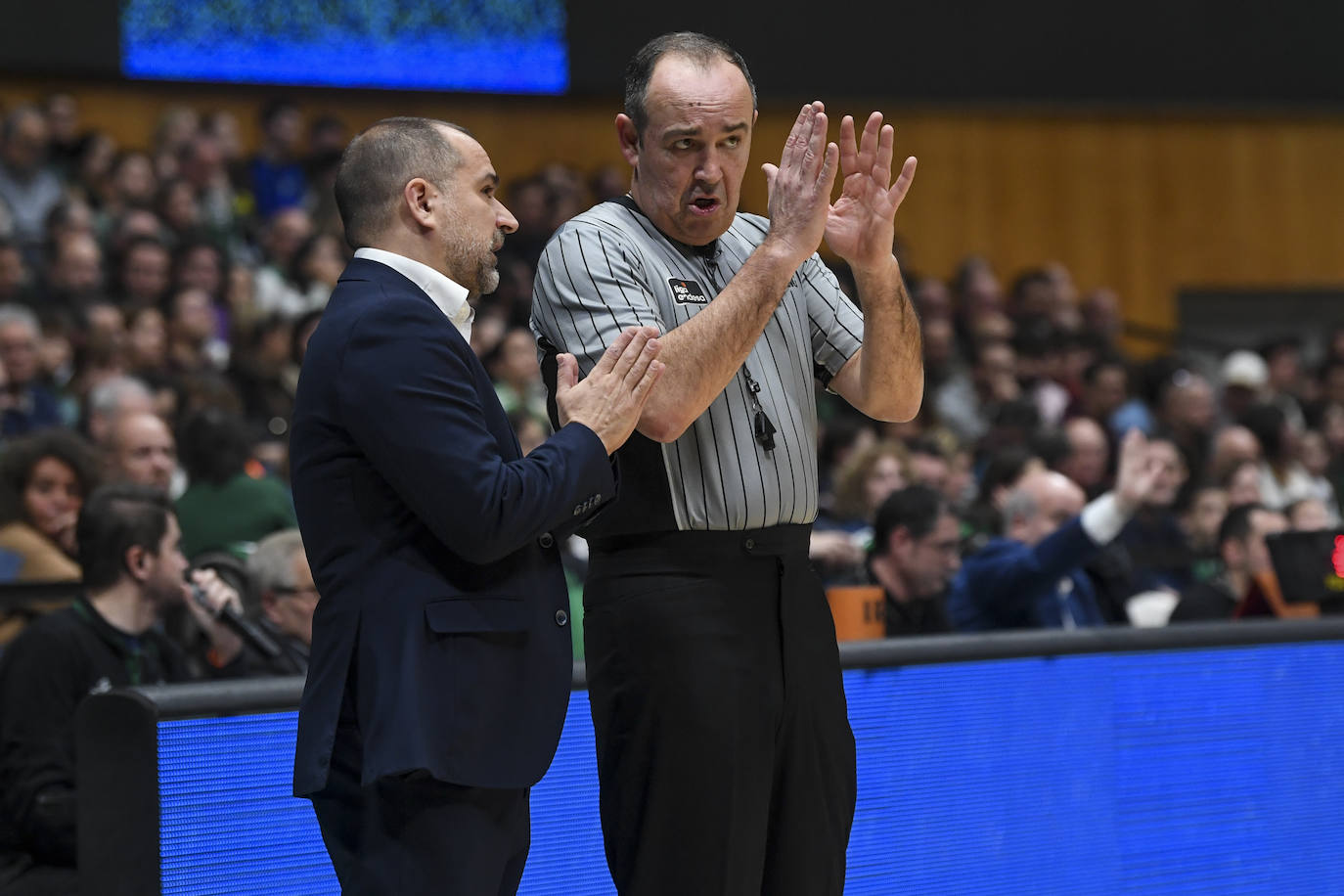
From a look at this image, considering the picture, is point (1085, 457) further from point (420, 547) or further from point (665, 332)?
point (420, 547)

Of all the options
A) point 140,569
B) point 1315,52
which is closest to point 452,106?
point 1315,52

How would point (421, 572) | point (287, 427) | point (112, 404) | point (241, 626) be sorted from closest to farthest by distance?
1. point (421, 572)
2. point (241, 626)
3. point (112, 404)
4. point (287, 427)

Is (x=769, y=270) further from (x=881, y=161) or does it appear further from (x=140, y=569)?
(x=140, y=569)

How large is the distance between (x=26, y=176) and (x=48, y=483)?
3.43m

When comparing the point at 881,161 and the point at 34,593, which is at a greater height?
the point at 881,161

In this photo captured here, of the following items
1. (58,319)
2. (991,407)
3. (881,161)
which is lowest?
(991,407)

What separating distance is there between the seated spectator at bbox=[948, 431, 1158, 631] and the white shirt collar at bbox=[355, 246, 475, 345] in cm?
227

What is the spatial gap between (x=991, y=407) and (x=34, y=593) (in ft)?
19.1

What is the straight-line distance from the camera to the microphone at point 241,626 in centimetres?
420

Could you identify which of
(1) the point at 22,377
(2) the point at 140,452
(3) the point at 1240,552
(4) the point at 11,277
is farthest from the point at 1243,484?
(4) the point at 11,277

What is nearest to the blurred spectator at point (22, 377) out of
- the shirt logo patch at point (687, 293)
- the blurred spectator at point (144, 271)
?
the blurred spectator at point (144, 271)

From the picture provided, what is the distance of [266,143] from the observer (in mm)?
9148

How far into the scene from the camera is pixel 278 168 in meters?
9.03

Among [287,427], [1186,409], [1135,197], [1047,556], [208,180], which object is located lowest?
[1186,409]
